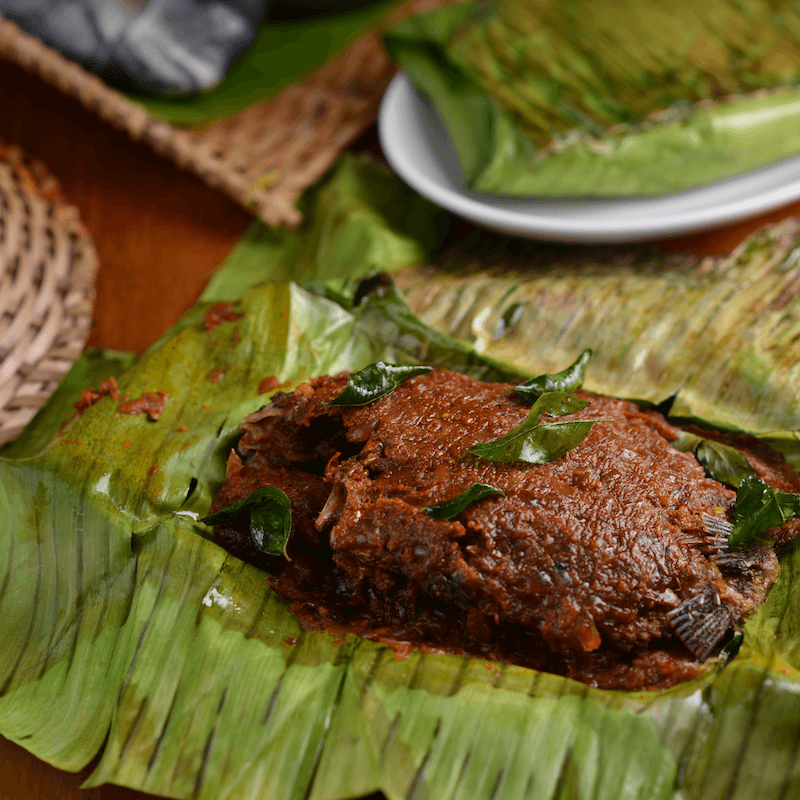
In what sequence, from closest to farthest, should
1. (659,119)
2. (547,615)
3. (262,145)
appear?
(547,615) → (659,119) → (262,145)

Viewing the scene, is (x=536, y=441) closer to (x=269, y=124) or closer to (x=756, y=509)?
(x=756, y=509)

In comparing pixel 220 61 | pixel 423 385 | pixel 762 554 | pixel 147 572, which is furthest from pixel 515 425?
pixel 220 61

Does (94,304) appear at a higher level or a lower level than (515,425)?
lower

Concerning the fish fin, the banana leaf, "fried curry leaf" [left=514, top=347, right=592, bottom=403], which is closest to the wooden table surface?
the banana leaf

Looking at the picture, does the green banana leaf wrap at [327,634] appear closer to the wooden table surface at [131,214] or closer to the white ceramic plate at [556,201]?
the white ceramic plate at [556,201]

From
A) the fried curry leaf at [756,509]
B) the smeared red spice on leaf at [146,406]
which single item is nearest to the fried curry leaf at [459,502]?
the fried curry leaf at [756,509]

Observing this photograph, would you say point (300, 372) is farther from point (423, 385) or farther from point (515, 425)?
point (515, 425)

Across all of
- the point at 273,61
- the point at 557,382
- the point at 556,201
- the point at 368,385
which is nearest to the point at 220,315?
the point at 368,385
